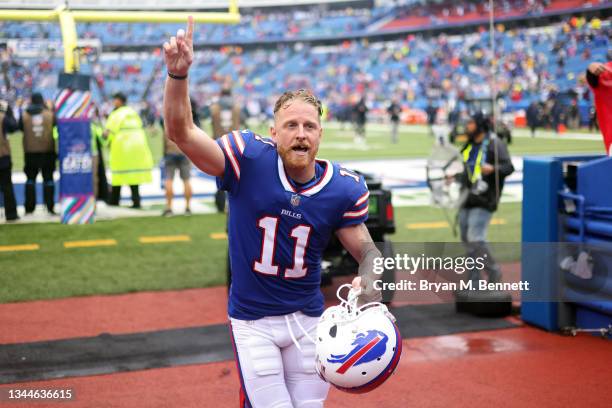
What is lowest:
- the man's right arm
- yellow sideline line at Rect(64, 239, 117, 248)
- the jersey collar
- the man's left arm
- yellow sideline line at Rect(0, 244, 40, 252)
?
yellow sideline line at Rect(64, 239, 117, 248)

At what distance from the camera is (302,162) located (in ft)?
9.96

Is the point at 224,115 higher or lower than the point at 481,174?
higher

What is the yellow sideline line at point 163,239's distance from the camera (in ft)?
34.2

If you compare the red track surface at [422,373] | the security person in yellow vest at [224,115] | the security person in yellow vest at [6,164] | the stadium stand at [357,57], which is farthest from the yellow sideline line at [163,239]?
the stadium stand at [357,57]

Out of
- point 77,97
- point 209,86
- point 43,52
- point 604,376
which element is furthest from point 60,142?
point 209,86

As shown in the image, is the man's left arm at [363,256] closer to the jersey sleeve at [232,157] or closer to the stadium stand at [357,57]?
the jersey sleeve at [232,157]

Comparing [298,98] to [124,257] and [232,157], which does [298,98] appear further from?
[124,257]

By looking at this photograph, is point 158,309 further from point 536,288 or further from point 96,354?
point 536,288

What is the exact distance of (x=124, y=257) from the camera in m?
9.40

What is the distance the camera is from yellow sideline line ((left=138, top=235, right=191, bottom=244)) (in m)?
10.4

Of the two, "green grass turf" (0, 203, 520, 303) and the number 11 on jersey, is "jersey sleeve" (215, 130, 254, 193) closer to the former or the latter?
the number 11 on jersey

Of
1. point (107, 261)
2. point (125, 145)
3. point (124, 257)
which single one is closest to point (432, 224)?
point (124, 257)

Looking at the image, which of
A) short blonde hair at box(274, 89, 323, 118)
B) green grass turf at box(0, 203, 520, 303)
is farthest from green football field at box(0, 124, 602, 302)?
short blonde hair at box(274, 89, 323, 118)

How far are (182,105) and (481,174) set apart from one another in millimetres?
5019
